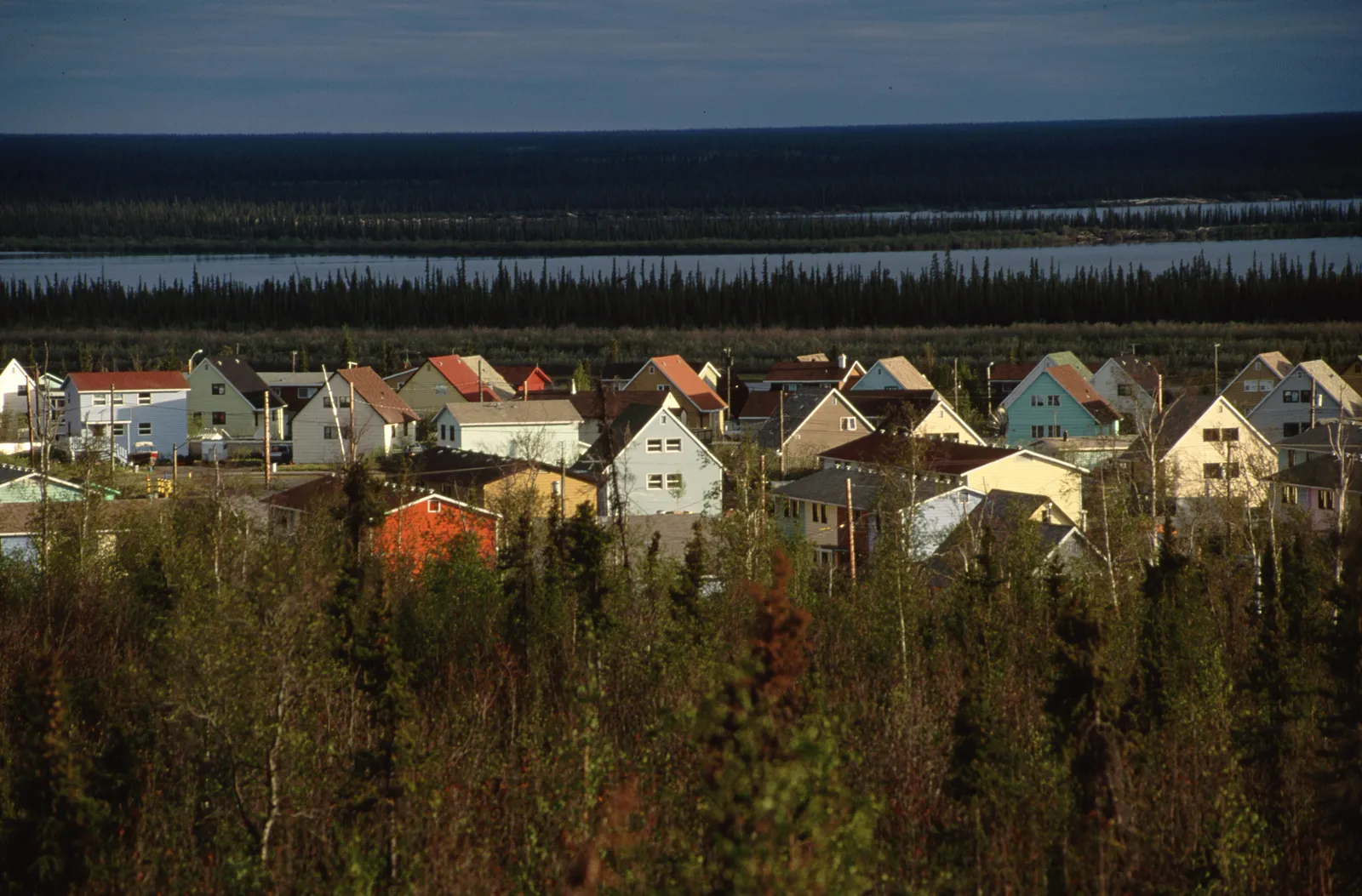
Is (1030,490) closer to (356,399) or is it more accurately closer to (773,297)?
(356,399)

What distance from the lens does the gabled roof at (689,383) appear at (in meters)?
59.7

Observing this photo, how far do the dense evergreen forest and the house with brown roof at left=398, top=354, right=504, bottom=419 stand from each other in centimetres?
4030

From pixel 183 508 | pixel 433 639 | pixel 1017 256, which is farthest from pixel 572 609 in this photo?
pixel 1017 256

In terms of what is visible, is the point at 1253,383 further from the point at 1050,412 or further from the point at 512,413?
the point at 512,413

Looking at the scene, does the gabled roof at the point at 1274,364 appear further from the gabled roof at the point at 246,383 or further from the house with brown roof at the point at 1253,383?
the gabled roof at the point at 246,383

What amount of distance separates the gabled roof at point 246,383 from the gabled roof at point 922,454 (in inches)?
973

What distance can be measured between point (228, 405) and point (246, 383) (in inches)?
62.2

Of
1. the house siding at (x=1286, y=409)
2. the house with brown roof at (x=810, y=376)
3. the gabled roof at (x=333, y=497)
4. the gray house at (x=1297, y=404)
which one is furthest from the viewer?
the house with brown roof at (x=810, y=376)

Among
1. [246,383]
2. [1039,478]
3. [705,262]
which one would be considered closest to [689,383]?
[246,383]

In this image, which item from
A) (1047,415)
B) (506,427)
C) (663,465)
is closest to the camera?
(663,465)

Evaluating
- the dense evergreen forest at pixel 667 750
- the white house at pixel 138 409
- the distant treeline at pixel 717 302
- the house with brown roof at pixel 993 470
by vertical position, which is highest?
the distant treeline at pixel 717 302

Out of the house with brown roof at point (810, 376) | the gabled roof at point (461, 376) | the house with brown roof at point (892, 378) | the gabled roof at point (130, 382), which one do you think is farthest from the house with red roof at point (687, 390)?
the gabled roof at point (130, 382)

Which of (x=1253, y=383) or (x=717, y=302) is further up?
(x=717, y=302)

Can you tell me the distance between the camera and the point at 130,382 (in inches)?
2103
